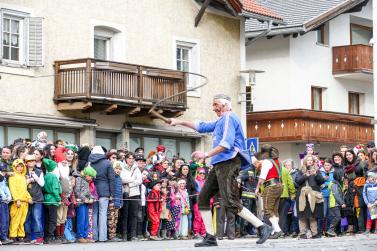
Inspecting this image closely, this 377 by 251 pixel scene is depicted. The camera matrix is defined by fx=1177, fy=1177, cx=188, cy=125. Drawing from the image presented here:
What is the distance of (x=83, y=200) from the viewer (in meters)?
23.7

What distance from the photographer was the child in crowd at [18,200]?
866 inches

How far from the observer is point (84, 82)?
31.7 meters

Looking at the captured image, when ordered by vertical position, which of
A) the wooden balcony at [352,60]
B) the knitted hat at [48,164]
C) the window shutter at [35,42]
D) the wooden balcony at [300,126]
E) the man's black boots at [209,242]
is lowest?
the man's black boots at [209,242]

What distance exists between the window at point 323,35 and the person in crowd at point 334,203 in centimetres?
1983

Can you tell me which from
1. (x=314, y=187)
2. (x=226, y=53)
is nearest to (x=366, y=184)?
(x=314, y=187)

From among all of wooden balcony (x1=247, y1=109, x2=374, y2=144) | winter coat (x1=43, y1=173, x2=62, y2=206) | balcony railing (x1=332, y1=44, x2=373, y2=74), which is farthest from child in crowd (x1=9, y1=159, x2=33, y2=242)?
balcony railing (x1=332, y1=44, x2=373, y2=74)

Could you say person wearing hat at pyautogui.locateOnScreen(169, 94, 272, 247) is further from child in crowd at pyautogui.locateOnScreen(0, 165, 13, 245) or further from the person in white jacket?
the person in white jacket

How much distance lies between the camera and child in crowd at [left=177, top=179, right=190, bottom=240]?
26.6 metres

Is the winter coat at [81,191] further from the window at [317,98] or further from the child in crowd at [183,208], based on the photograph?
the window at [317,98]

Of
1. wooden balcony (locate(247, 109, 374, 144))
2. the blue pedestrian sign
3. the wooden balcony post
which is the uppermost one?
the wooden balcony post

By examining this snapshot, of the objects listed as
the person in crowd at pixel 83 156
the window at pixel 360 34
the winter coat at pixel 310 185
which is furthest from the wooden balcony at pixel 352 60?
the person in crowd at pixel 83 156

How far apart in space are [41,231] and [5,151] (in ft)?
5.50

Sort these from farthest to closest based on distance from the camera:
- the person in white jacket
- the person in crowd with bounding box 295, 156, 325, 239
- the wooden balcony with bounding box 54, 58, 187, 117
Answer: the wooden balcony with bounding box 54, 58, 187, 117 → the person in crowd with bounding box 295, 156, 325, 239 → the person in white jacket

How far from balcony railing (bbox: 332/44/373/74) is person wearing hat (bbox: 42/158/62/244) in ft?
82.7
